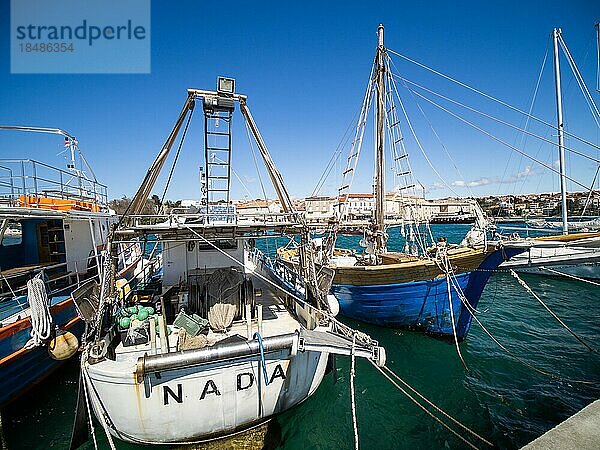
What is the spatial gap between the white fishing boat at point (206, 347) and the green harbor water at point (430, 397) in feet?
3.17

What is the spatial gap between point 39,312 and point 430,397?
9028mm

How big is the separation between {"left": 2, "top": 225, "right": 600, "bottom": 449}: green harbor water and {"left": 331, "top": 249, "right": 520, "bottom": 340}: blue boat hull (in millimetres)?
504

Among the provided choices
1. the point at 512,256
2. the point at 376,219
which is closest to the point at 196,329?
the point at 512,256

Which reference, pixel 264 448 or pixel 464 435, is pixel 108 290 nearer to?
pixel 264 448

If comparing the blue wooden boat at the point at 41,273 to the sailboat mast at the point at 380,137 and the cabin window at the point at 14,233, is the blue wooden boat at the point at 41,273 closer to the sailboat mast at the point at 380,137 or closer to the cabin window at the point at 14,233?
the cabin window at the point at 14,233

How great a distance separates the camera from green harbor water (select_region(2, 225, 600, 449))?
269 inches

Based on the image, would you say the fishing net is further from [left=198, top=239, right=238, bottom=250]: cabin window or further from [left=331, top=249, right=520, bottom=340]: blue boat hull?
[left=331, top=249, right=520, bottom=340]: blue boat hull

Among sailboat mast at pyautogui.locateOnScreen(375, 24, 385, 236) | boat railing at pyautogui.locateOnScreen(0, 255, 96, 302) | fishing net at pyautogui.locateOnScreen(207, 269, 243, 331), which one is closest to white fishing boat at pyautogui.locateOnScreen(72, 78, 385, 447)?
fishing net at pyautogui.locateOnScreen(207, 269, 243, 331)

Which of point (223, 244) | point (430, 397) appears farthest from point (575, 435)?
point (223, 244)

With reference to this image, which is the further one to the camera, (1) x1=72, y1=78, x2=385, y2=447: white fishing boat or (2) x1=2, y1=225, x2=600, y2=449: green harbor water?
(2) x1=2, y1=225, x2=600, y2=449: green harbor water

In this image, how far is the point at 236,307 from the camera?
7.91 meters

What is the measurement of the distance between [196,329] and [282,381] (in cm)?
209

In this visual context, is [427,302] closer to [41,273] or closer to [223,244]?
[223,244]

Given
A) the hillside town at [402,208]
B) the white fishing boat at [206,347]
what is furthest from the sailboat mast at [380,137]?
the white fishing boat at [206,347]
